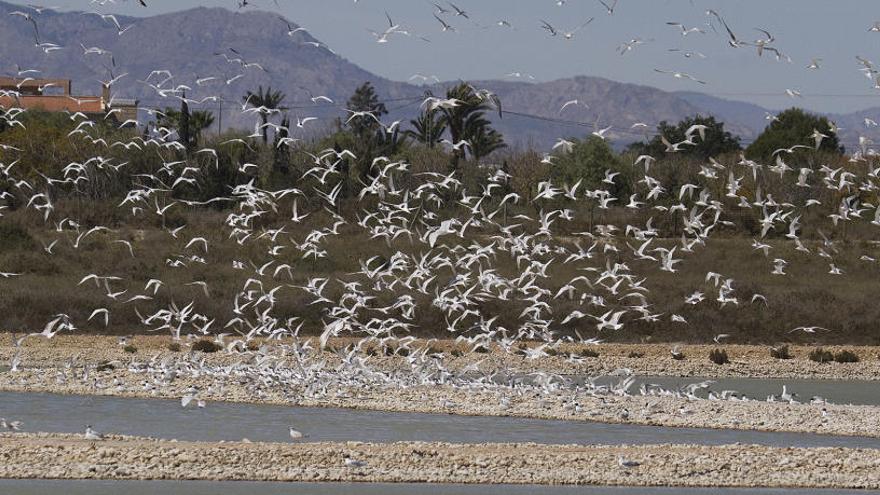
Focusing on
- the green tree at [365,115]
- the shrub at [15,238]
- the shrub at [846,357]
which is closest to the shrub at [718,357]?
the shrub at [846,357]

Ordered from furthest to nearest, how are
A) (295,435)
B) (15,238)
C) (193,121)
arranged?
(193,121) < (15,238) < (295,435)

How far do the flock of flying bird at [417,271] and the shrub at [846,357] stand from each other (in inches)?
103

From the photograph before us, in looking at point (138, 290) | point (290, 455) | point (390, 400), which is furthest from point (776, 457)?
point (138, 290)

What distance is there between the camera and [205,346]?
34.9 meters

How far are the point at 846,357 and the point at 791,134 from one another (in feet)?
163

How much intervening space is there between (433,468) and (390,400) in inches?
300

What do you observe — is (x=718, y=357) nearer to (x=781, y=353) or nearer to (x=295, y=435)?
(x=781, y=353)

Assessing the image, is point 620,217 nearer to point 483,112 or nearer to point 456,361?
point 483,112

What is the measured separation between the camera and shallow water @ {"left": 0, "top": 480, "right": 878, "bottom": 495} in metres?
17.0

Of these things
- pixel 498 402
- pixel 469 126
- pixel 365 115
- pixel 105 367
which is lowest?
pixel 105 367

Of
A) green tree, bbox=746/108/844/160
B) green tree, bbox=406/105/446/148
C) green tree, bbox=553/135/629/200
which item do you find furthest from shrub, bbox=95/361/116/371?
green tree, bbox=746/108/844/160

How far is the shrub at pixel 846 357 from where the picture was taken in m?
36.4

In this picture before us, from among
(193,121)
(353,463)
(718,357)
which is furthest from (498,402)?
(193,121)

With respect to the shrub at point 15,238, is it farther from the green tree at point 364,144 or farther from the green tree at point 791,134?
the green tree at point 791,134
